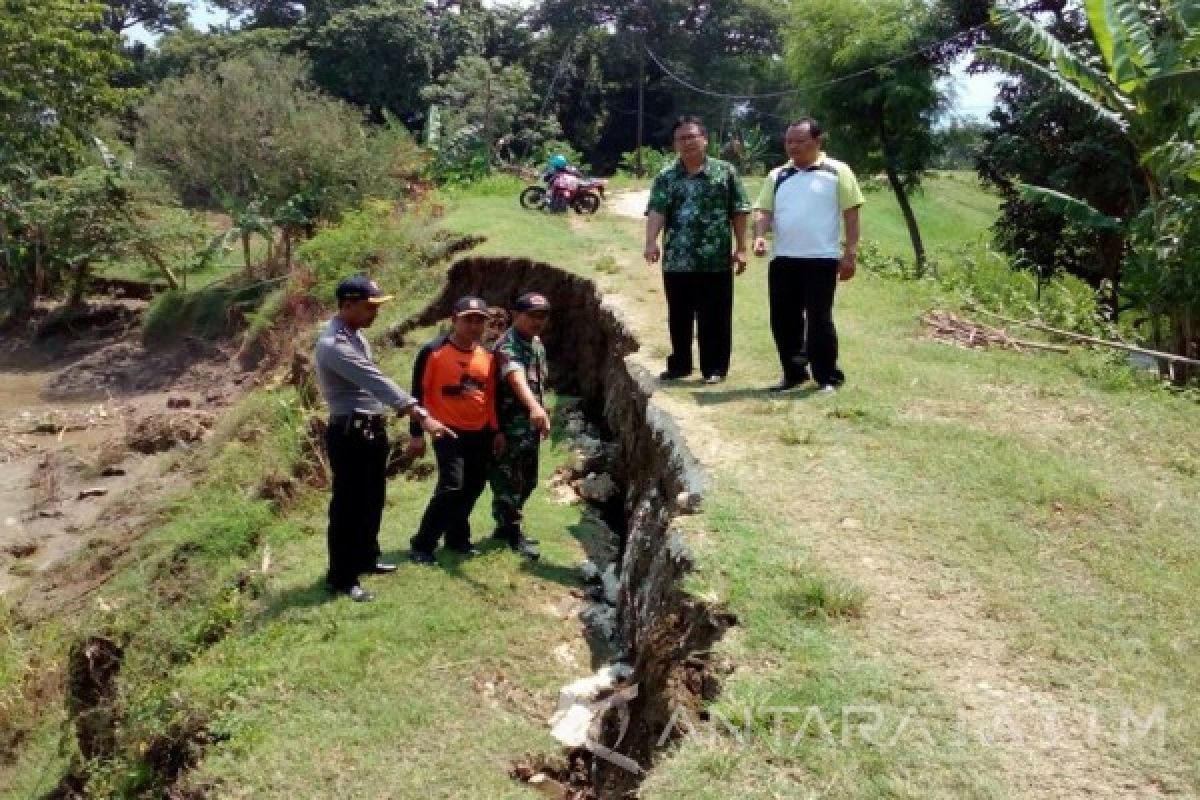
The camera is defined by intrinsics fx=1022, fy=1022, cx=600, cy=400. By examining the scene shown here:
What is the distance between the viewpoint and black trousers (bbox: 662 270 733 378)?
7004 mm

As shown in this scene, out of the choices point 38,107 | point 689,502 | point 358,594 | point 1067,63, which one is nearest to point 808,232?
point 689,502

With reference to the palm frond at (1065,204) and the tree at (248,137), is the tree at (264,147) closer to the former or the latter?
the tree at (248,137)

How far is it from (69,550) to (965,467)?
10093mm

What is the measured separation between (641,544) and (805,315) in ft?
7.19

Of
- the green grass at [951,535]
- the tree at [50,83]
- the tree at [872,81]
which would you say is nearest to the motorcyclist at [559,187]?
the tree at [872,81]

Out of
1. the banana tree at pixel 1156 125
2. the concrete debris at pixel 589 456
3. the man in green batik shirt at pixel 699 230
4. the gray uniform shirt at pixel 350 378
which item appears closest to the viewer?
the gray uniform shirt at pixel 350 378

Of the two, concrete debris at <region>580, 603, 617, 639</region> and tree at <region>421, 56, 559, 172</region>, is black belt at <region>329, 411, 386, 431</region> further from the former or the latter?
tree at <region>421, 56, 559, 172</region>

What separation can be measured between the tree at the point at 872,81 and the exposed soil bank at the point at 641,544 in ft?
33.0

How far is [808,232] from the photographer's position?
6496 millimetres

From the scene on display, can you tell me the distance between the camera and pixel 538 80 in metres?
38.8

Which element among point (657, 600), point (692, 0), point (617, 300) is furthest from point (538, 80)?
point (657, 600)

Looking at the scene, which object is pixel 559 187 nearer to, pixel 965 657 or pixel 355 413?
pixel 355 413

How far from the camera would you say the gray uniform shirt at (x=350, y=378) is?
522 centimetres

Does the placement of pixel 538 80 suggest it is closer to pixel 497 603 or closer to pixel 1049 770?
pixel 497 603
